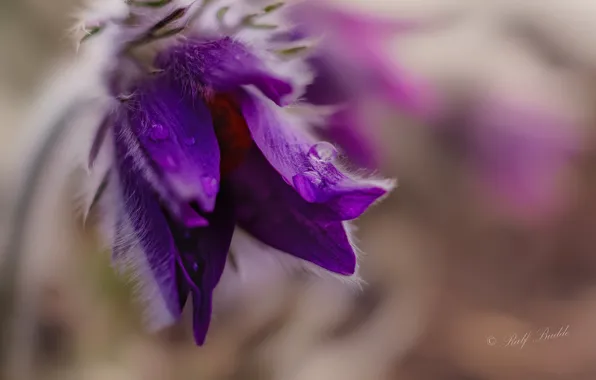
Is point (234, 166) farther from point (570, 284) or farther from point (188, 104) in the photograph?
point (570, 284)

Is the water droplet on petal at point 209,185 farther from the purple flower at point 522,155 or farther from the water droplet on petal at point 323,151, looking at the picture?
the purple flower at point 522,155

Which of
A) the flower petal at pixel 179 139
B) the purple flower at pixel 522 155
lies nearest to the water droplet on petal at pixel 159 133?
the flower petal at pixel 179 139

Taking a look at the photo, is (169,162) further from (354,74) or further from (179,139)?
(354,74)

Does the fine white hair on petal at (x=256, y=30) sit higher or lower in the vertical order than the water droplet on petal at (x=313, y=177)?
higher

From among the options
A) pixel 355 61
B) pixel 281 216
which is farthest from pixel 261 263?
pixel 355 61

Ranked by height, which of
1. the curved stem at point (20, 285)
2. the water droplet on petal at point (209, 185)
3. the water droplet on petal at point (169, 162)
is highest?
the water droplet on petal at point (169, 162)

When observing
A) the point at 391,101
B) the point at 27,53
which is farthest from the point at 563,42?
the point at 27,53

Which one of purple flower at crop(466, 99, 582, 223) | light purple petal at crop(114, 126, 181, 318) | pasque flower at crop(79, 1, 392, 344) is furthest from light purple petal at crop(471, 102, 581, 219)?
light purple petal at crop(114, 126, 181, 318)
